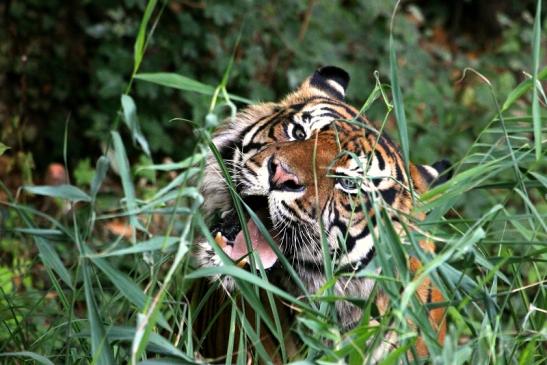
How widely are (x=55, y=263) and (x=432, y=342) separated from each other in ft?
2.81

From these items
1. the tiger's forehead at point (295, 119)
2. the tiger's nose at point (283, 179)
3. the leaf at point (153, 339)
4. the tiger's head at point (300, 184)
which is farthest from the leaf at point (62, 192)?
the tiger's forehead at point (295, 119)

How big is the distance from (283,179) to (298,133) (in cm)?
38

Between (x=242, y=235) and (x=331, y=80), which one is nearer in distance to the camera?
(x=242, y=235)

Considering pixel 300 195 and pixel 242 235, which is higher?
pixel 300 195

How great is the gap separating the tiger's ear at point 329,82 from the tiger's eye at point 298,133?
0.36 meters

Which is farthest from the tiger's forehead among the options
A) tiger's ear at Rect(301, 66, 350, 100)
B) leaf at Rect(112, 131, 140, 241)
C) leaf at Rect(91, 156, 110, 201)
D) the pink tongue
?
leaf at Rect(91, 156, 110, 201)

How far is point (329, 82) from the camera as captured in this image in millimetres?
3670

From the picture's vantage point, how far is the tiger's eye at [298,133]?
127 inches

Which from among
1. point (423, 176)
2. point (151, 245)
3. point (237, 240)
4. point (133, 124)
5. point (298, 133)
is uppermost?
point (133, 124)

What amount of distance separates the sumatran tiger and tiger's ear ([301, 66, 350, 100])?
203 millimetres

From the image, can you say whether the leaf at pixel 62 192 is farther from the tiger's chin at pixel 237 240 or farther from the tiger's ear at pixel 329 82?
the tiger's ear at pixel 329 82

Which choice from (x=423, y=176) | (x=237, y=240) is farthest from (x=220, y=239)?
(x=423, y=176)

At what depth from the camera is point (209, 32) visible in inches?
221

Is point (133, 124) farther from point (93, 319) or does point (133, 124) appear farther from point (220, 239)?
point (220, 239)
